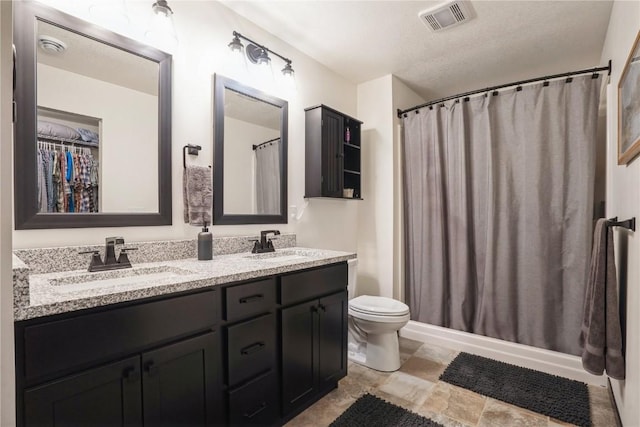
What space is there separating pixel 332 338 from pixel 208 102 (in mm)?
1657

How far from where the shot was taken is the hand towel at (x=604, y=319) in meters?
1.56

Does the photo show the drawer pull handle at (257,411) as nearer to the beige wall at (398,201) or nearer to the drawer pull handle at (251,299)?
the drawer pull handle at (251,299)

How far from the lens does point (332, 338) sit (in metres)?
2.01

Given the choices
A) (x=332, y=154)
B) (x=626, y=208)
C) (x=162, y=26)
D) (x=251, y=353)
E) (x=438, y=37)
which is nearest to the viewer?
(x=251, y=353)

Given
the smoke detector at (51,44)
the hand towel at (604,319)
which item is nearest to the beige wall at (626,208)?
the hand towel at (604,319)

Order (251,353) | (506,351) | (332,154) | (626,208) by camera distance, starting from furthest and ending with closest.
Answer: (332,154) → (506,351) → (626,208) → (251,353)

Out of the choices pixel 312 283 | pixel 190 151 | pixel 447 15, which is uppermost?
pixel 447 15

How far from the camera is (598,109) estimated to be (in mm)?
2242

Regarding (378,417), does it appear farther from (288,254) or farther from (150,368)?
(150,368)

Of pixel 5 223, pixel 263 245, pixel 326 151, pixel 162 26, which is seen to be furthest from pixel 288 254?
pixel 5 223

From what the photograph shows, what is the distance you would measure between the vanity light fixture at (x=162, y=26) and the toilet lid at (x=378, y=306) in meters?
2.08

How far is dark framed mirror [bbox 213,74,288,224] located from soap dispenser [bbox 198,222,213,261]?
0.69ft

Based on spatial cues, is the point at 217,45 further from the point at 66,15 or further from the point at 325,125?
the point at 325,125

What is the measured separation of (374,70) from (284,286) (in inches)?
87.9
